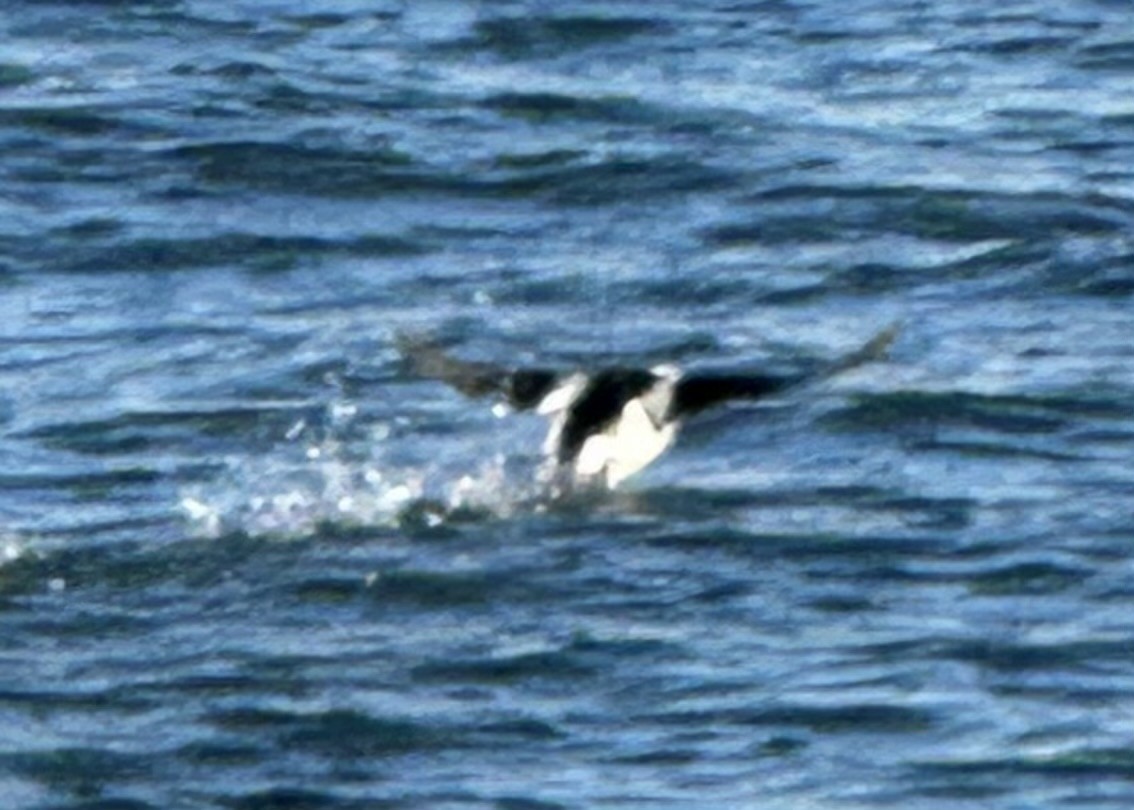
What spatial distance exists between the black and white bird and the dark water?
184 millimetres

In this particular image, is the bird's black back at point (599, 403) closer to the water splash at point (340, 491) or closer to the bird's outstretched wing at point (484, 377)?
the bird's outstretched wing at point (484, 377)

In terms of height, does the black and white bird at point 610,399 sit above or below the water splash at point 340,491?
above

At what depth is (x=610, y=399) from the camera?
572 inches

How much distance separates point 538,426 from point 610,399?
1391mm

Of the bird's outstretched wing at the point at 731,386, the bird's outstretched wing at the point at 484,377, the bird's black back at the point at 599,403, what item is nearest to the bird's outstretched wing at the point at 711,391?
the bird's outstretched wing at the point at 731,386

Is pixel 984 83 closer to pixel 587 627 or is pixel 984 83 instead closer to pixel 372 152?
pixel 372 152

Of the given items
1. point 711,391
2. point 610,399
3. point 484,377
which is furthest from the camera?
point 484,377

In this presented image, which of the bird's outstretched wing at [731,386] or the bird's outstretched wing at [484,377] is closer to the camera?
the bird's outstretched wing at [731,386]

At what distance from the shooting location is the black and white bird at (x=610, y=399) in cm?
1449

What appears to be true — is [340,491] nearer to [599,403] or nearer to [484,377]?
[484,377]

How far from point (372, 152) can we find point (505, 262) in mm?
2106

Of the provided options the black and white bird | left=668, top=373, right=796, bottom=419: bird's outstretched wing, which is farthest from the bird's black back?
left=668, top=373, right=796, bottom=419: bird's outstretched wing

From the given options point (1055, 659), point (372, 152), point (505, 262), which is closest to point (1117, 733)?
point (1055, 659)

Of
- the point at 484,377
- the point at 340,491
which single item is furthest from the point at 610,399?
the point at 340,491
